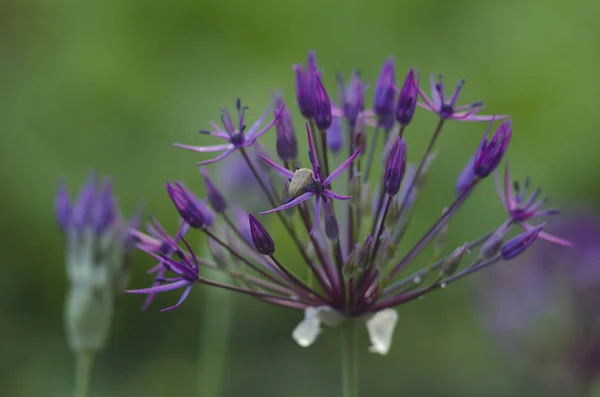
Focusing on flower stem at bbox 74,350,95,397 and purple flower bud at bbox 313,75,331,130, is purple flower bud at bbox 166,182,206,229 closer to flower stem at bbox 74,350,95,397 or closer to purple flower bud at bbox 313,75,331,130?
purple flower bud at bbox 313,75,331,130

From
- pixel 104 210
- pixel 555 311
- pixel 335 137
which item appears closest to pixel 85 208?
pixel 104 210

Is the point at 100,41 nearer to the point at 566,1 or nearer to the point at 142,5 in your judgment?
the point at 142,5

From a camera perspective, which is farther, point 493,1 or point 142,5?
point 493,1

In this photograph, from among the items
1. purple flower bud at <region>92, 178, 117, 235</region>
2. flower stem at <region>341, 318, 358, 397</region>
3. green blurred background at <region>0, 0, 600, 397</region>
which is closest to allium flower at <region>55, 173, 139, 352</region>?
purple flower bud at <region>92, 178, 117, 235</region>

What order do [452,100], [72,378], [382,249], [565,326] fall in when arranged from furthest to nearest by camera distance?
[72,378]
[565,326]
[452,100]
[382,249]

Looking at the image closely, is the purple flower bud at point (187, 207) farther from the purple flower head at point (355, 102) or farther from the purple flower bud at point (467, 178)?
the purple flower bud at point (467, 178)

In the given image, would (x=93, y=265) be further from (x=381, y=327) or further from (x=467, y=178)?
(x=467, y=178)

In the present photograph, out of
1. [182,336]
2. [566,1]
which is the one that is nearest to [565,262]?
[182,336]

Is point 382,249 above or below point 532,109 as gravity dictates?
below

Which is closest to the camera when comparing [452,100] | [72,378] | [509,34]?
[452,100]
